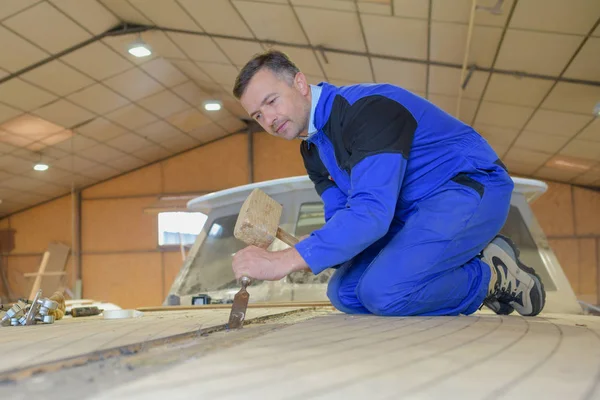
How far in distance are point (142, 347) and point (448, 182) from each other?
3.89 ft

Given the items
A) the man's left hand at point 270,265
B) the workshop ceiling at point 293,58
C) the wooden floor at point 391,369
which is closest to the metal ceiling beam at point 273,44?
the workshop ceiling at point 293,58

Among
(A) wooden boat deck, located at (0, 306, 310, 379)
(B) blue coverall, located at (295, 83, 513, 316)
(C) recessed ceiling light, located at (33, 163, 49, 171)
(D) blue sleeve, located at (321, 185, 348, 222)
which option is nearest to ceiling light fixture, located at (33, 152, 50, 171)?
(C) recessed ceiling light, located at (33, 163, 49, 171)

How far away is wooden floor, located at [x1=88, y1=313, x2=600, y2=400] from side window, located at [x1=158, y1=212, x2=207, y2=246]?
1060 cm

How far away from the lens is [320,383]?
727mm

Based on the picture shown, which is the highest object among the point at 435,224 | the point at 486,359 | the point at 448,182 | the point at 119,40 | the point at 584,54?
the point at 119,40

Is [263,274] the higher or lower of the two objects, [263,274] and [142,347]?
the higher

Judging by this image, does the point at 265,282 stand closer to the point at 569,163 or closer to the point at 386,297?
the point at 386,297

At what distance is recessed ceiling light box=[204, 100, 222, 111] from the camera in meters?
9.84

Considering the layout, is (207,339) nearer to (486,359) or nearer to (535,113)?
(486,359)

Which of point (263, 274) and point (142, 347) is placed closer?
point (142, 347)

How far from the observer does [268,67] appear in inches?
73.9

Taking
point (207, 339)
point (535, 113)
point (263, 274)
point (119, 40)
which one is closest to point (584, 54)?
point (535, 113)

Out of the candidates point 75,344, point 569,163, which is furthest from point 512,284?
point 569,163

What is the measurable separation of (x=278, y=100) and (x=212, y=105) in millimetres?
8290
